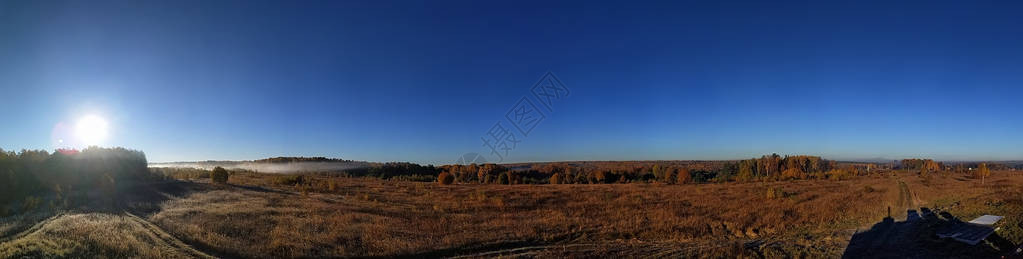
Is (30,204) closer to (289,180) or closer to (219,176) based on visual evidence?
(219,176)

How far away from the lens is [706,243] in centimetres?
1032

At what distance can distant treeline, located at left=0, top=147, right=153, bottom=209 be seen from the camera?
464 inches

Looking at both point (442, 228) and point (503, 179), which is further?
point (503, 179)

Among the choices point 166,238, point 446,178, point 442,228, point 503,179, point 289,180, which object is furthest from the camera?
point 503,179

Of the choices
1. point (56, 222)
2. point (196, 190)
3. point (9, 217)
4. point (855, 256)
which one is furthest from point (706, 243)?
point (196, 190)

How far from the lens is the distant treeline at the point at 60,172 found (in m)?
11.8

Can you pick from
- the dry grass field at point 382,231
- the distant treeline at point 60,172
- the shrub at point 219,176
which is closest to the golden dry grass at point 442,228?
the dry grass field at point 382,231

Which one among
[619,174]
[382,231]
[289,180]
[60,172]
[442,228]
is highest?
[60,172]

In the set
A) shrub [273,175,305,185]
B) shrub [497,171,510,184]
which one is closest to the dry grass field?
shrub [273,175,305,185]

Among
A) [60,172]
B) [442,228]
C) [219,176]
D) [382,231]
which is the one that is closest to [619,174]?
[219,176]

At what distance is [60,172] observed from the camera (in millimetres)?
14086

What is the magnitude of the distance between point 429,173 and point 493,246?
40.2 m

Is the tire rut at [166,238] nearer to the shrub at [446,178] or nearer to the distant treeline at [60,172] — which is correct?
the distant treeline at [60,172]

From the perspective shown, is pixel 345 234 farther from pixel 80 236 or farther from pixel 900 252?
pixel 900 252
